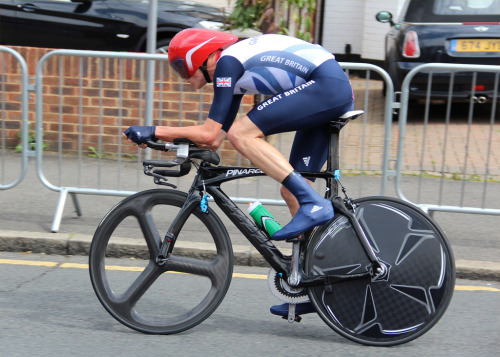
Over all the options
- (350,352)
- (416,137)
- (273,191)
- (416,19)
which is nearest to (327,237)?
(350,352)

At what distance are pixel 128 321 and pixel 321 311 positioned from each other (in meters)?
1.05

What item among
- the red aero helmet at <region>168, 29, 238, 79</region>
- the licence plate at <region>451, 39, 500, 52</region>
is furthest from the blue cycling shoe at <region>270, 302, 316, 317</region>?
the licence plate at <region>451, 39, 500, 52</region>

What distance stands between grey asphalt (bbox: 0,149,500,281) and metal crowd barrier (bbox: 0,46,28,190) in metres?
0.10

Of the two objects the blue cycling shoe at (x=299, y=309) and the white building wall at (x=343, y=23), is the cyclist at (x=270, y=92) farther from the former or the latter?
the white building wall at (x=343, y=23)

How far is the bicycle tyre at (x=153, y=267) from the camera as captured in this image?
3.99m

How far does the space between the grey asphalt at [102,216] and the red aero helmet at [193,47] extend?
154 cm

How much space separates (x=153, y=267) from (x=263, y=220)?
0.66m

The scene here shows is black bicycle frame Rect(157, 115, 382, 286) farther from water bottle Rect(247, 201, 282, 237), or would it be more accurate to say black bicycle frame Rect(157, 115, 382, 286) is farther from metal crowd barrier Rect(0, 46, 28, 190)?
metal crowd barrier Rect(0, 46, 28, 190)

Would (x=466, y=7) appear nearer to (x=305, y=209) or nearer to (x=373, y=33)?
(x=373, y=33)

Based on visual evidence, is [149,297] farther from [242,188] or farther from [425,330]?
[242,188]

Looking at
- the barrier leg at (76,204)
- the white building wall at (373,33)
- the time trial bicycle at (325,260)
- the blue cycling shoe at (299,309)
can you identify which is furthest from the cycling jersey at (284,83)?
the white building wall at (373,33)

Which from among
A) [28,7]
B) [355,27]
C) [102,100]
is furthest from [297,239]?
[355,27]

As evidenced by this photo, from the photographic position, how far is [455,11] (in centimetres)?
960

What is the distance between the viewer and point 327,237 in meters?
3.89
